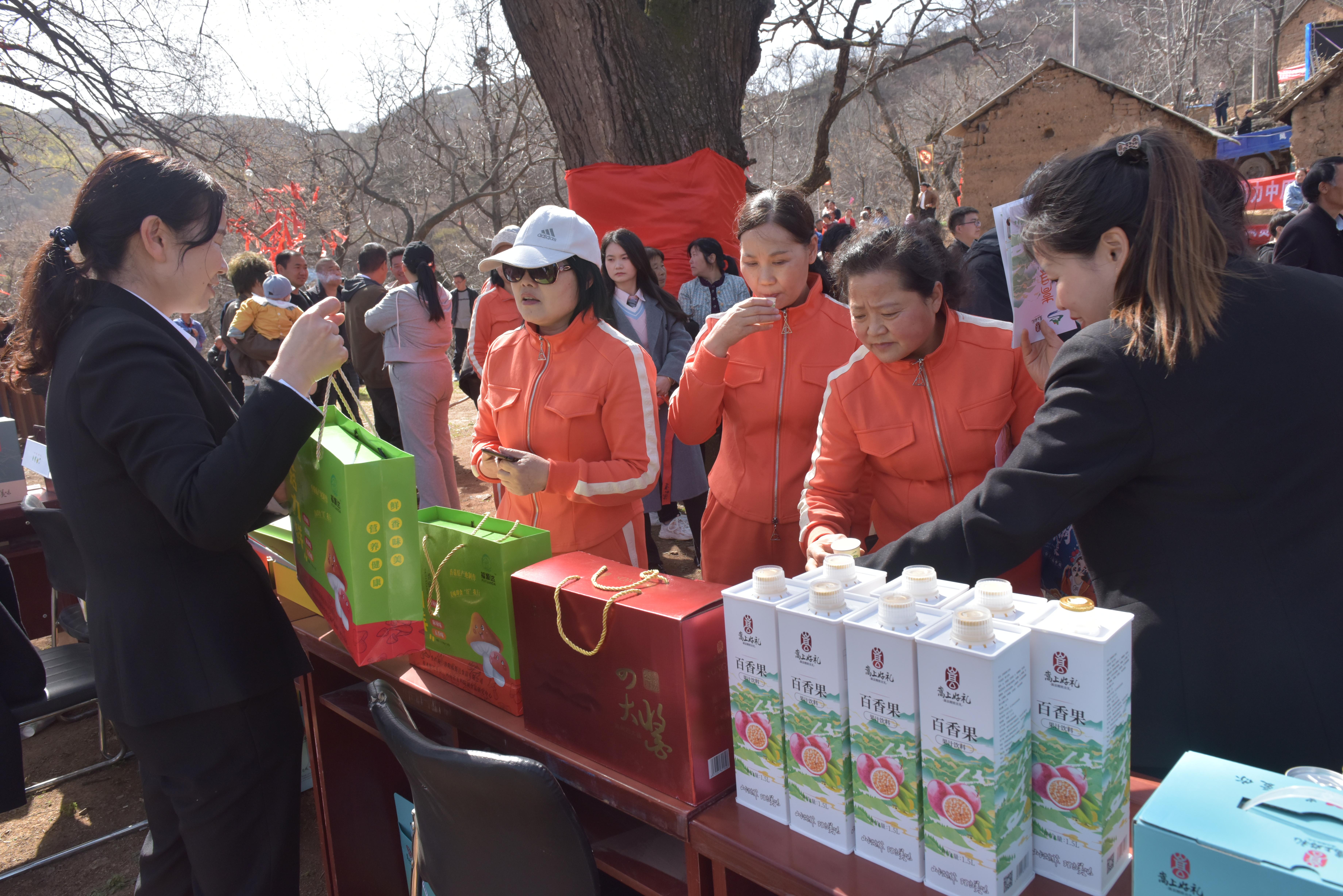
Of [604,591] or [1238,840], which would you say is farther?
[604,591]

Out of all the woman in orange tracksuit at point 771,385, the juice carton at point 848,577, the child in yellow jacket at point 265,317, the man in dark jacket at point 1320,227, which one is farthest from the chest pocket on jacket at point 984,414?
the child in yellow jacket at point 265,317

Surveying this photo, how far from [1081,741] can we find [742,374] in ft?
4.92

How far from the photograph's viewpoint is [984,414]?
1.88 metres

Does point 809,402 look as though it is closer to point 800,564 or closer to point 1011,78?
point 800,564

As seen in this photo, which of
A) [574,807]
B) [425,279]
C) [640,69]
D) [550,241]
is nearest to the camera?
[574,807]

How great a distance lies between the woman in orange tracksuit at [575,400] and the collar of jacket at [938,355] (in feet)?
2.35

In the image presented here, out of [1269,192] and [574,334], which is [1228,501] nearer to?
[574,334]

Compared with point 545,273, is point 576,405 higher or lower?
lower

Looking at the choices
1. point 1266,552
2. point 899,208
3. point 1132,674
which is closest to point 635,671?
point 1132,674

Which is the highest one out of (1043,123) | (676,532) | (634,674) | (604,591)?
(1043,123)

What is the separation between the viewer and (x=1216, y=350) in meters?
1.14

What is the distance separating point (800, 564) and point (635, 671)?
1093mm

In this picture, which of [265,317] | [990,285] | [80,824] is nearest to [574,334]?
[990,285]

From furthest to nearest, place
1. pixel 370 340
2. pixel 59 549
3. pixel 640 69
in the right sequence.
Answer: pixel 370 340
pixel 640 69
pixel 59 549
